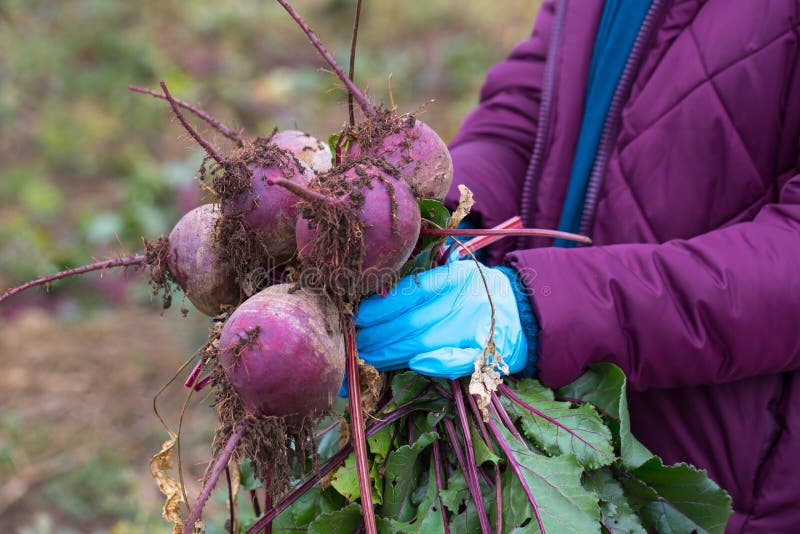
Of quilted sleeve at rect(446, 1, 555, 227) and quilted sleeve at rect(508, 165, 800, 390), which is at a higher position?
quilted sleeve at rect(446, 1, 555, 227)

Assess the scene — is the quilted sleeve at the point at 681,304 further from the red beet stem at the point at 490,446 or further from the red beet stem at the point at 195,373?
the red beet stem at the point at 195,373

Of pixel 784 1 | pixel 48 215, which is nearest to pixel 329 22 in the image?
pixel 48 215

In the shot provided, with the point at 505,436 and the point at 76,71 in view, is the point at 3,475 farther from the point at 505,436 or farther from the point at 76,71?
the point at 76,71

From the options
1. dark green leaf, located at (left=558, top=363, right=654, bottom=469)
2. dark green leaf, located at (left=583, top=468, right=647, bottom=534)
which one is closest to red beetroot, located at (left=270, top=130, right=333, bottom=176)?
dark green leaf, located at (left=558, top=363, right=654, bottom=469)

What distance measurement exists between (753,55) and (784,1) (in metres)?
0.10

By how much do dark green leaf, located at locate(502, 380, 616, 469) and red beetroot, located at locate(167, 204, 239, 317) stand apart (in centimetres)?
60

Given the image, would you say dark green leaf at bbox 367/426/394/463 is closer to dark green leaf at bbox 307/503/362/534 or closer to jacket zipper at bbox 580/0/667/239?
dark green leaf at bbox 307/503/362/534

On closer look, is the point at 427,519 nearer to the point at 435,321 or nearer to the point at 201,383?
Result: the point at 435,321

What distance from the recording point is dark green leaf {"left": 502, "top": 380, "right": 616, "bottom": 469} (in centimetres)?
126

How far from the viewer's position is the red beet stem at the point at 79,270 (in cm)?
125

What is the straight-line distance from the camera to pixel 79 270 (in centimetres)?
127

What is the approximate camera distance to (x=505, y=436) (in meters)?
1.29

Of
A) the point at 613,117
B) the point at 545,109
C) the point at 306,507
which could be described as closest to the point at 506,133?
the point at 545,109

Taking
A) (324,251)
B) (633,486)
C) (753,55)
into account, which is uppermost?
(753,55)
